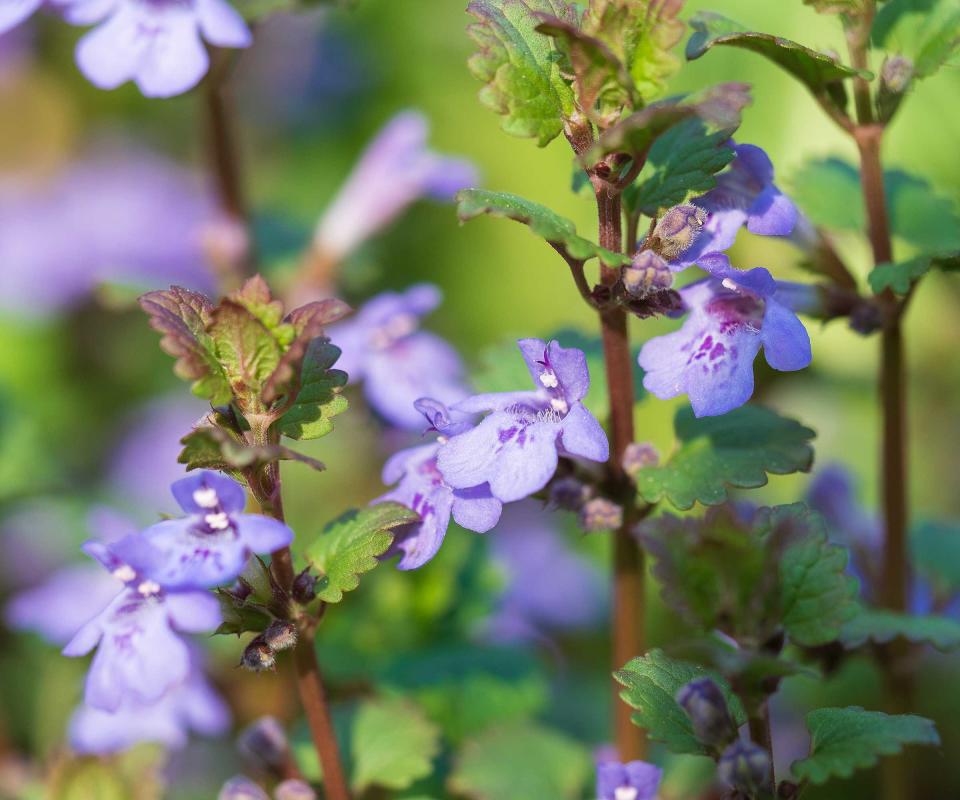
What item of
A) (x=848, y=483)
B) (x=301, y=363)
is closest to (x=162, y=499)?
(x=848, y=483)

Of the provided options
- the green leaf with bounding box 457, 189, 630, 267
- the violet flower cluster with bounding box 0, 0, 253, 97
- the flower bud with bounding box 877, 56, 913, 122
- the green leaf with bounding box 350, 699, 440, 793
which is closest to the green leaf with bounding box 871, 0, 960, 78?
the flower bud with bounding box 877, 56, 913, 122

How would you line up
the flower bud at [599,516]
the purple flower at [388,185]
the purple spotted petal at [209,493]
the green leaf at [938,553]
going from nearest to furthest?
1. the purple spotted petal at [209,493]
2. the flower bud at [599,516]
3. the green leaf at [938,553]
4. the purple flower at [388,185]

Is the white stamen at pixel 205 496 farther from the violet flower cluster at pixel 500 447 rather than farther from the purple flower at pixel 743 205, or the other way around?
the purple flower at pixel 743 205

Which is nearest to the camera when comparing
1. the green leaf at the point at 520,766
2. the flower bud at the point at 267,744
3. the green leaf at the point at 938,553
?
the flower bud at the point at 267,744

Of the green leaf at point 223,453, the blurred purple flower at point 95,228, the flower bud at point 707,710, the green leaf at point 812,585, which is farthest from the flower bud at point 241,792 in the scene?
the blurred purple flower at point 95,228

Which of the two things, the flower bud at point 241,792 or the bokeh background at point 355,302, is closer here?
the flower bud at point 241,792

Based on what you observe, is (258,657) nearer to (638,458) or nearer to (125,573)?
(125,573)

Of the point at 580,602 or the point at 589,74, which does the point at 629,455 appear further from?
the point at 580,602

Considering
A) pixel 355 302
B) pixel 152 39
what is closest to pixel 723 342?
pixel 152 39
